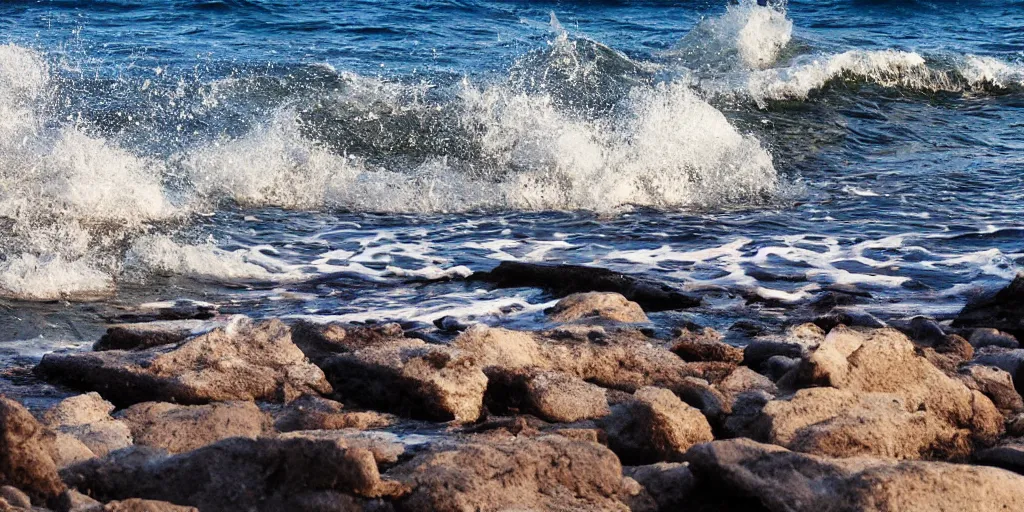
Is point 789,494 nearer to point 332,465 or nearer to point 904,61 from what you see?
point 332,465

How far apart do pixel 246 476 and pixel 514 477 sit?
0.56 meters

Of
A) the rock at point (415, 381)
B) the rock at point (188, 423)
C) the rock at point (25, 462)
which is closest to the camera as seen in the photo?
the rock at point (25, 462)

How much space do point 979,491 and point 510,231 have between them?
457cm

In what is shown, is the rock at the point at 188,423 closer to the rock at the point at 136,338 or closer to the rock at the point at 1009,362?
the rock at the point at 136,338

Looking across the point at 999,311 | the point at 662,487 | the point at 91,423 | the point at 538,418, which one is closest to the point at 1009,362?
the point at 999,311

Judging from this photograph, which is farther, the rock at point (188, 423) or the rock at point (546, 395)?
the rock at point (546, 395)

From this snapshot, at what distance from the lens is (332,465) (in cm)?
242

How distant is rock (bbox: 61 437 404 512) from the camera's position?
242 centimetres

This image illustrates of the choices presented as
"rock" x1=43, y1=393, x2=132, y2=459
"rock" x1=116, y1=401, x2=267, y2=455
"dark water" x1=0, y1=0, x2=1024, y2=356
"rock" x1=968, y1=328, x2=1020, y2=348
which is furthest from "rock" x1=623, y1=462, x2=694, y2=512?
"dark water" x1=0, y1=0, x2=1024, y2=356

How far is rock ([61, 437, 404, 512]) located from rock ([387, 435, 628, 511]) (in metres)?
0.10

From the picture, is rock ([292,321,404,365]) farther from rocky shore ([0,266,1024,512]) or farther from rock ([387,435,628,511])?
rock ([387,435,628,511])

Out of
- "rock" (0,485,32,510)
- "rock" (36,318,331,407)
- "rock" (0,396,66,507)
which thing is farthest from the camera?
"rock" (36,318,331,407)

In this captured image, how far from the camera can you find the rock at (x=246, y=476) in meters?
2.42

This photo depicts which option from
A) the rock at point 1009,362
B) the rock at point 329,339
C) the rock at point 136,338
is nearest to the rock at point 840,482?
the rock at point 1009,362
